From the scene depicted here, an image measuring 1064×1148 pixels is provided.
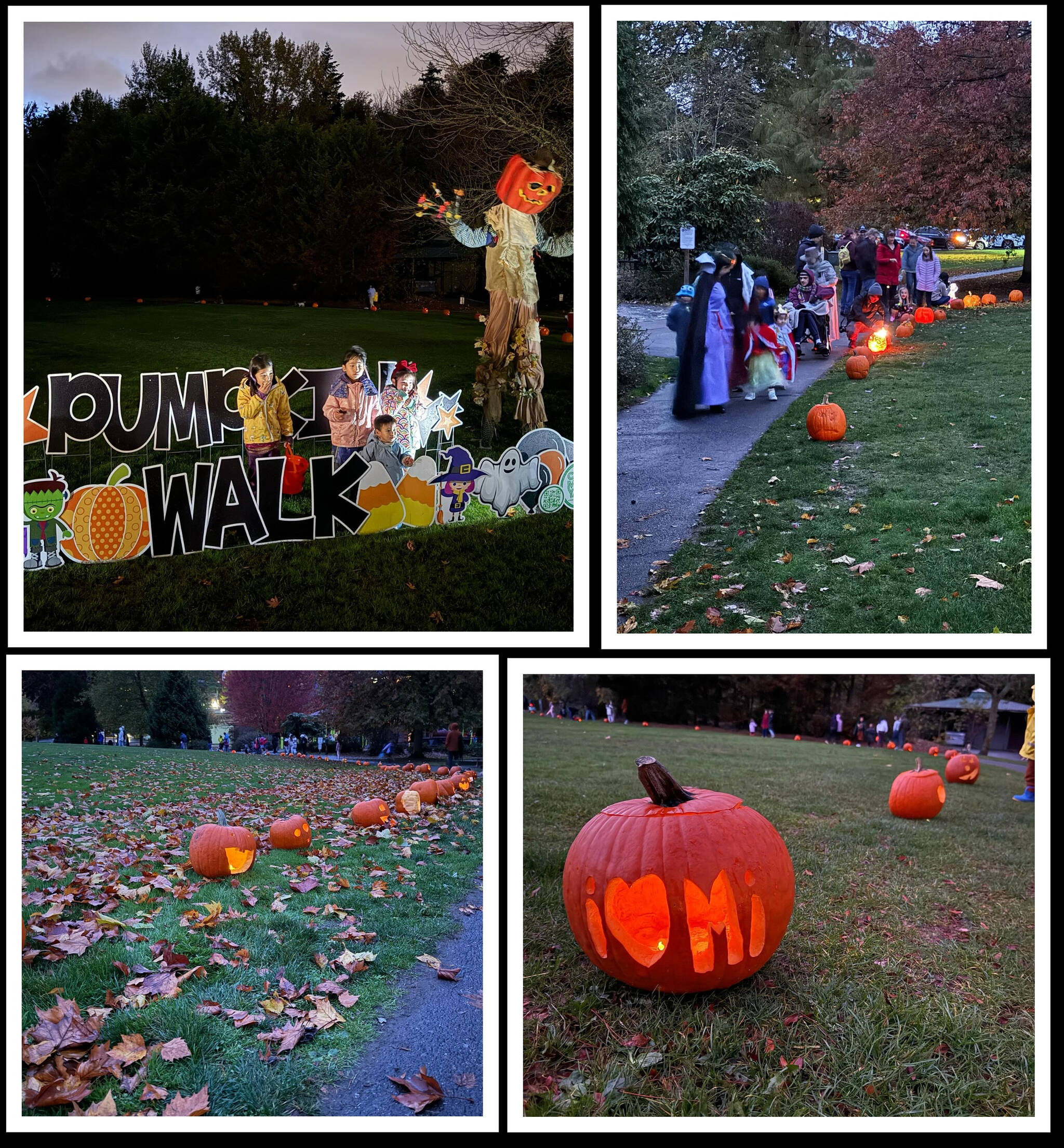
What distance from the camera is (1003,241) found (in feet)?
14.1

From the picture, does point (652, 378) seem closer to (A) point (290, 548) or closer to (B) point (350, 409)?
(B) point (350, 409)

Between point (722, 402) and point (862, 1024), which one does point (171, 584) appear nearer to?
point (722, 402)

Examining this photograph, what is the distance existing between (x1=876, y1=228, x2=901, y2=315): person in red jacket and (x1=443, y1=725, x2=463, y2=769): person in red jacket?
318cm

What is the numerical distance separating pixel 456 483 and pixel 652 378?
1.15 meters

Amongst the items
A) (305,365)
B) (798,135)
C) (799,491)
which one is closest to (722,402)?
(799,491)

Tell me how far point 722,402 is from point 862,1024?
10.3ft

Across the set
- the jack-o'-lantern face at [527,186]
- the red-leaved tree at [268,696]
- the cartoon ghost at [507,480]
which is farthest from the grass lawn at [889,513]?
the jack-o'-lantern face at [527,186]

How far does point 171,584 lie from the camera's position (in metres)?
4.20

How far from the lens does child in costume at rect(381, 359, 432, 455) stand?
14.4 feet

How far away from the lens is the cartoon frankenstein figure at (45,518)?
13.5 feet

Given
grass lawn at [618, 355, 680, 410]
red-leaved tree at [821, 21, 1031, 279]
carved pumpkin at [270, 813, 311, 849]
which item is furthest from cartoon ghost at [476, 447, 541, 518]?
red-leaved tree at [821, 21, 1031, 279]

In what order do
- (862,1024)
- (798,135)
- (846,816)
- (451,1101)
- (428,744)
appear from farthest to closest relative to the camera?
(846,816)
(798,135)
(428,744)
(451,1101)
(862,1024)

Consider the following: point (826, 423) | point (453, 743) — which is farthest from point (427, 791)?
point (826, 423)

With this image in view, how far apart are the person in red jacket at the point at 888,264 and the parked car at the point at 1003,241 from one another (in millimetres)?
385
